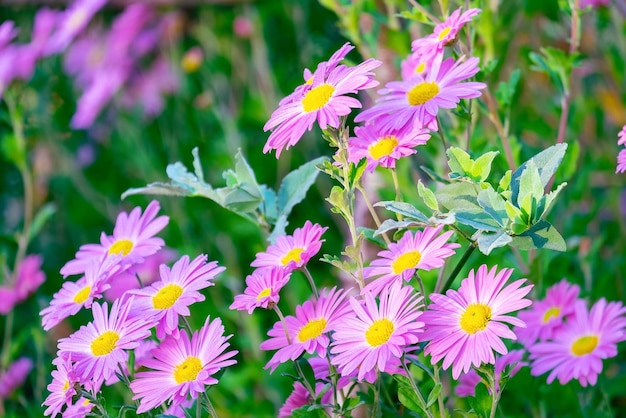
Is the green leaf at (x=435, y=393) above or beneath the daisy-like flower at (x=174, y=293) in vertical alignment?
→ beneath

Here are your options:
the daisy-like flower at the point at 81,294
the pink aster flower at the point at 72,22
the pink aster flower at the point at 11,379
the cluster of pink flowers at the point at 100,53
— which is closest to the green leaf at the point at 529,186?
the daisy-like flower at the point at 81,294

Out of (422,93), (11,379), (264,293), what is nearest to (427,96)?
(422,93)

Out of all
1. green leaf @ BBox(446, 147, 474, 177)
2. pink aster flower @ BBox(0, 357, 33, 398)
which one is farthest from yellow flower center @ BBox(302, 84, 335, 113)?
pink aster flower @ BBox(0, 357, 33, 398)

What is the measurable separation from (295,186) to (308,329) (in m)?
0.19

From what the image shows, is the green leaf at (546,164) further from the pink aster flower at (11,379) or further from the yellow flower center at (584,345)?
the pink aster flower at (11,379)

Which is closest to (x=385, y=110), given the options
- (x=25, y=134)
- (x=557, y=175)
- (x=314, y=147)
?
(x=557, y=175)

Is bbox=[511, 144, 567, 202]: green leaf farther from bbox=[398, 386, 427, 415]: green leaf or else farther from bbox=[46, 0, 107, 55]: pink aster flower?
bbox=[46, 0, 107, 55]: pink aster flower

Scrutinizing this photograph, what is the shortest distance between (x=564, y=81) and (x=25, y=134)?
96 centimetres

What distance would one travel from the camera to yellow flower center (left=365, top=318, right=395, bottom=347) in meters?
0.63

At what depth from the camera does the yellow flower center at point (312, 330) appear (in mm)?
686

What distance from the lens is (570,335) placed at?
895 mm

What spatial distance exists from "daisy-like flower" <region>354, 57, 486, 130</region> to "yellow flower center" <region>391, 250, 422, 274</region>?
0.11 metres

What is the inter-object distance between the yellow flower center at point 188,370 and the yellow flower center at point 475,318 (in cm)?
20

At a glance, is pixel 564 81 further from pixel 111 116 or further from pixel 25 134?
pixel 111 116
